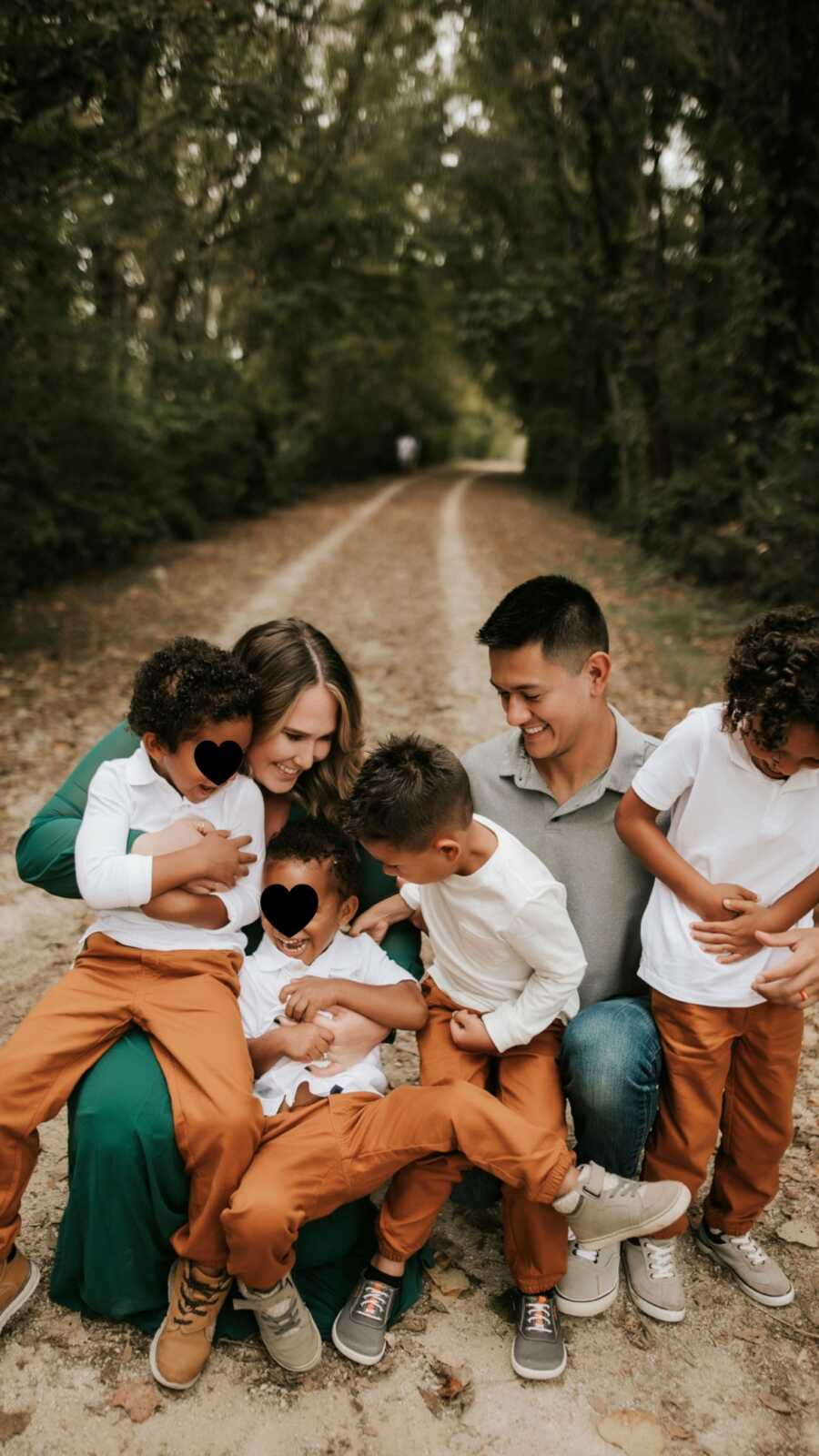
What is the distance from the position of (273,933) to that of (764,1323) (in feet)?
5.54

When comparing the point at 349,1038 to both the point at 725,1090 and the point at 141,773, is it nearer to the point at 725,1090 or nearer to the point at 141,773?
the point at 141,773

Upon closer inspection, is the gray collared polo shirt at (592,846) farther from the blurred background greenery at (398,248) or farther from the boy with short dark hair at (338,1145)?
the blurred background greenery at (398,248)

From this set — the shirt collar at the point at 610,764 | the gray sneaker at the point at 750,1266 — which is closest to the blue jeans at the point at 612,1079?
the gray sneaker at the point at 750,1266

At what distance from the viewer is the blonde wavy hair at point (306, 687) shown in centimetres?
285

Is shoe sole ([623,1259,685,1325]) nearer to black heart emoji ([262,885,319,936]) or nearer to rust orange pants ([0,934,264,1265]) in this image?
rust orange pants ([0,934,264,1265])

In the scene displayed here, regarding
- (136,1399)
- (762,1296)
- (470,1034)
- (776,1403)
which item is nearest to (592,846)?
(470,1034)

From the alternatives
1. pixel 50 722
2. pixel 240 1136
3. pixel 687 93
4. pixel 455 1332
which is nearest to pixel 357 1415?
pixel 455 1332

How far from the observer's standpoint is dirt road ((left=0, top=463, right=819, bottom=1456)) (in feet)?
7.44

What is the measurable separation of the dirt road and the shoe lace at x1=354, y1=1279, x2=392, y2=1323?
0.13m

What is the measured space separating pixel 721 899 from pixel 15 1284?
2.05 m

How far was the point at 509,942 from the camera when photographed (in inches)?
97.9

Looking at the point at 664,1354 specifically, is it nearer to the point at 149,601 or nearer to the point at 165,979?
the point at 165,979

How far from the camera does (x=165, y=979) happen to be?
2.52 metres

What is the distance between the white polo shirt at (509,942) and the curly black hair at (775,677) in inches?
25.0
